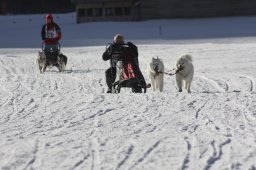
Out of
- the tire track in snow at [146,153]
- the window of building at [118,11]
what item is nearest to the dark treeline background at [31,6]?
the window of building at [118,11]

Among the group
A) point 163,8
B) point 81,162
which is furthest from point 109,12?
point 81,162

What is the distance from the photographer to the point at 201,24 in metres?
38.7

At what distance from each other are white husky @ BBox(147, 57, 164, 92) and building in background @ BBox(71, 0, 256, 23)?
31673 mm

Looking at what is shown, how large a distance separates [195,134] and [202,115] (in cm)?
129

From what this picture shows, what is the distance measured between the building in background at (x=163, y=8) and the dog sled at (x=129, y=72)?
31.8 meters

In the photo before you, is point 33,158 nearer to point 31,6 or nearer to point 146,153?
point 146,153

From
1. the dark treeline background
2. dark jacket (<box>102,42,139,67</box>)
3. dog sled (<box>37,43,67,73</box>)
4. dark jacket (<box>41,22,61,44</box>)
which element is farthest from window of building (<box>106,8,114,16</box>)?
dark jacket (<box>102,42,139,67</box>)

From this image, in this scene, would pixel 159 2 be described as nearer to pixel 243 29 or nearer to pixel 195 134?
pixel 243 29

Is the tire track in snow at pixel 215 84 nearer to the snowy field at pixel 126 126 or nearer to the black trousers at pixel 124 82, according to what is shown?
the snowy field at pixel 126 126

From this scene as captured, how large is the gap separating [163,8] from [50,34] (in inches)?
1066

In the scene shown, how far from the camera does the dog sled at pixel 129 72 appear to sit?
10812 mm

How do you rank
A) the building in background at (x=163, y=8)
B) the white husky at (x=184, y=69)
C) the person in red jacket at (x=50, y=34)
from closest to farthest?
the white husky at (x=184, y=69) → the person in red jacket at (x=50, y=34) → the building in background at (x=163, y=8)

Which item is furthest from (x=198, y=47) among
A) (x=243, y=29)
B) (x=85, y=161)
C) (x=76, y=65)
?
(x=85, y=161)

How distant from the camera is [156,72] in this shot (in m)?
10.7
